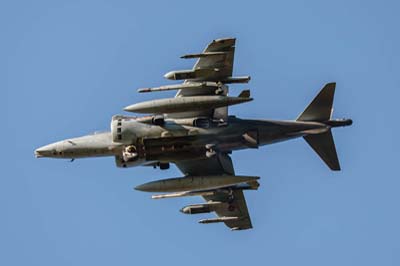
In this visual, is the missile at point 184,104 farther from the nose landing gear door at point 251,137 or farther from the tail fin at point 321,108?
the tail fin at point 321,108

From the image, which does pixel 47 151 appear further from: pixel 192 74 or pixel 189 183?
pixel 192 74

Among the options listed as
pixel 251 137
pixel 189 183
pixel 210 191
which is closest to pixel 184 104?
pixel 251 137

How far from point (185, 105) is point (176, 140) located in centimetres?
146

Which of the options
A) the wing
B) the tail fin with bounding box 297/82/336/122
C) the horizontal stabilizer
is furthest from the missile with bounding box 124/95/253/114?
the horizontal stabilizer

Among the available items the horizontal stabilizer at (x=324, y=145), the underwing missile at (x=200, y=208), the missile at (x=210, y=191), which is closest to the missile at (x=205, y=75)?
the horizontal stabilizer at (x=324, y=145)

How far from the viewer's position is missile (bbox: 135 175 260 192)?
3138 centimetres

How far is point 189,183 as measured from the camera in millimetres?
31750

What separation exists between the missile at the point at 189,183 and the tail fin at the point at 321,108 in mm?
A: 3294

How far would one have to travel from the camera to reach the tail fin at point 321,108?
32062 millimetres

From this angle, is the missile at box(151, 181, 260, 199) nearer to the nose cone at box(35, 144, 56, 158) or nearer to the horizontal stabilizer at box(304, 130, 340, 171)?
the horizontal stabilizer at box(304, 130, 340, 171)

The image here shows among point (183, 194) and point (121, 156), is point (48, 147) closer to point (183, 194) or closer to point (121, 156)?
point (121, 156)

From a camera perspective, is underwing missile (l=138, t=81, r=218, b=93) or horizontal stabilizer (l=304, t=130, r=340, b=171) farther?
horizontal stabilizer (l=304, t=130, r=340, b=171)

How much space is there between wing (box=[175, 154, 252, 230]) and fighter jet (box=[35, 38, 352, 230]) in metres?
0.75

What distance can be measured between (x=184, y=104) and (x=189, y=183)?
117 inches
